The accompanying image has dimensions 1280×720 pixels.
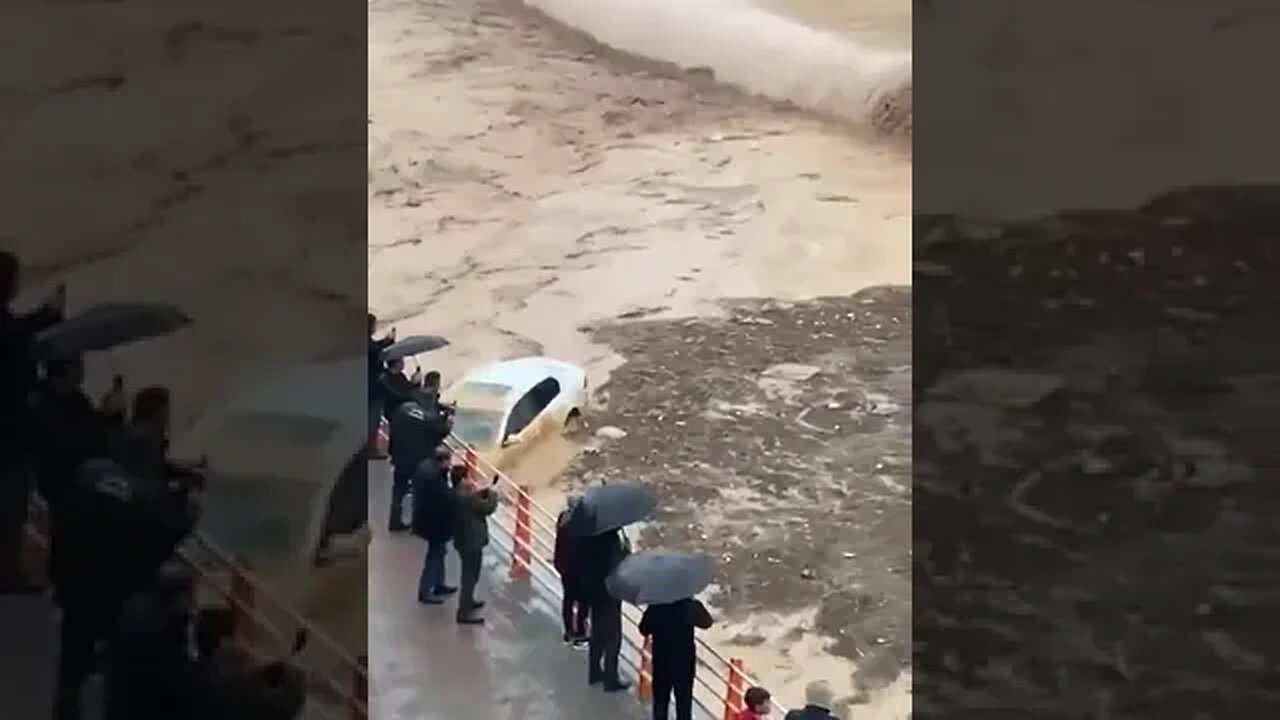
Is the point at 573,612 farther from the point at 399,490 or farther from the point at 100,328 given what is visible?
the point at 100,328

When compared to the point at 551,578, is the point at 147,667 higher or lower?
higher

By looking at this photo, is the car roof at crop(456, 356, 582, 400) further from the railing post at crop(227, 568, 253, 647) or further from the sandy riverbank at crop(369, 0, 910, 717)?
the railing post at crop(227, 568, 253, 647)

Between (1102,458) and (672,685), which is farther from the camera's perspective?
(672,685)

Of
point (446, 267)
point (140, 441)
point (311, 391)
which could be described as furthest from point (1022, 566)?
point (446, 267)

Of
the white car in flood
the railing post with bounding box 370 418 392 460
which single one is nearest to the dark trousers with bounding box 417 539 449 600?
the railing post with bounding box 370 418 392 460

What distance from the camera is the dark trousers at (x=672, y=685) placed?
1627 millimetres

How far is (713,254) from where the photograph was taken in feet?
7.34

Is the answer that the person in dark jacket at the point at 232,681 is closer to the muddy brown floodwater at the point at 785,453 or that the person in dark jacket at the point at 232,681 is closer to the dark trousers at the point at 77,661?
the dark trousers at the point at 77,661

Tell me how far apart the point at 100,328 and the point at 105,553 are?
195mm

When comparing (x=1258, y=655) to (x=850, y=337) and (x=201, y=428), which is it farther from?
(x=201, y=428)

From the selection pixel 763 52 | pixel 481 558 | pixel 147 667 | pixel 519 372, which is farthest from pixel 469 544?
pixel 763 52

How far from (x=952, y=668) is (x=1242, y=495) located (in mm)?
293

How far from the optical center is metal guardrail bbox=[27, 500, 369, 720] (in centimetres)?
136

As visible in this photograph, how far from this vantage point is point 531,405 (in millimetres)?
2010
